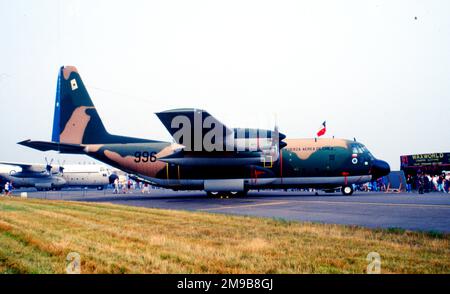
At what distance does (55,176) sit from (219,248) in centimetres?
5558

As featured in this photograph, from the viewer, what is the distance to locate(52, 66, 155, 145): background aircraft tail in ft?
82.9

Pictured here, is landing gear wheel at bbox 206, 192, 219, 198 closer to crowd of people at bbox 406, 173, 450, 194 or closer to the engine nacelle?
the engine nacelle

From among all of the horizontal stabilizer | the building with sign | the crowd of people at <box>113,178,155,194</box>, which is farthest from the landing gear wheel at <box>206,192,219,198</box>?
the building with sign

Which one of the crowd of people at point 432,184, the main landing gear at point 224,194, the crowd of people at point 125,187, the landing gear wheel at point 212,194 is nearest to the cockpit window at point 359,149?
the crowd of people at point 432,184

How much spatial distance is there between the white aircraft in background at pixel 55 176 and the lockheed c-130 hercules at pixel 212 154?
31323 mm

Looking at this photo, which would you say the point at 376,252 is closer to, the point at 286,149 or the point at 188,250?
the point at 188,250

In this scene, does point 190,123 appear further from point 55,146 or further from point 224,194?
point 55,146

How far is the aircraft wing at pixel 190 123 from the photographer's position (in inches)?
792

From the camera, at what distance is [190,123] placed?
68.9 feet

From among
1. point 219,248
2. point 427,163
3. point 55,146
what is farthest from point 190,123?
point 427,163

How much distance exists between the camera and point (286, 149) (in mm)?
24359

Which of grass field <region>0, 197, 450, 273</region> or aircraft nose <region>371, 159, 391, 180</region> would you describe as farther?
aircraft nose <region>371, 159, 391, 180</region>
